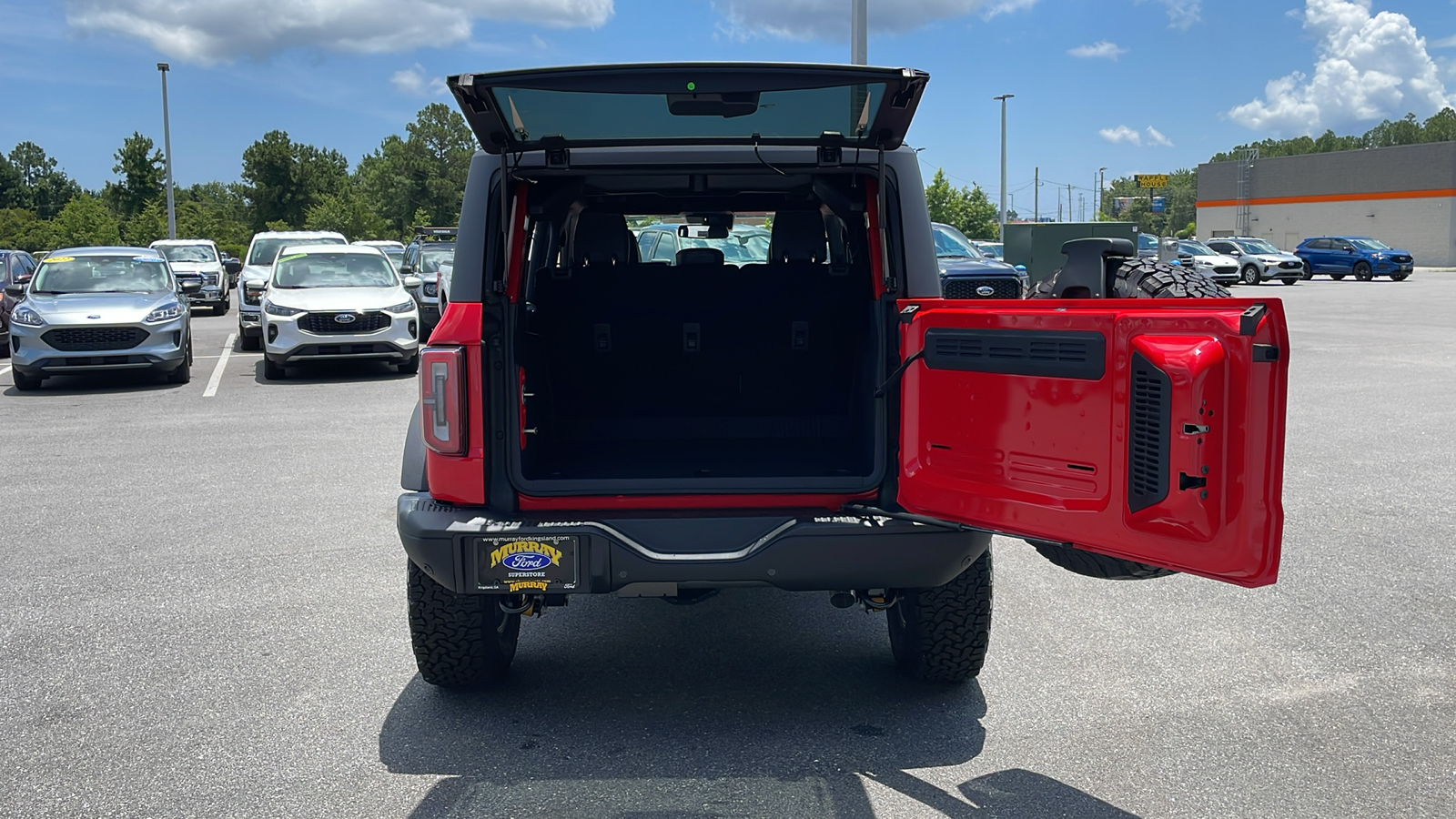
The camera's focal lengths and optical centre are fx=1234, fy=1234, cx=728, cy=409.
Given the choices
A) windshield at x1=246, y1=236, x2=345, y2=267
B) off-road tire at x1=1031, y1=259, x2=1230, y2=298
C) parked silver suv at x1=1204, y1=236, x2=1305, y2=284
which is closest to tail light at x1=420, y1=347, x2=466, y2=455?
off-road tire at x1=1031, y1=259, x2=1230, y2=298

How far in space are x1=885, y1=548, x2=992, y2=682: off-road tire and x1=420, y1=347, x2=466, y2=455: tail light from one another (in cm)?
157

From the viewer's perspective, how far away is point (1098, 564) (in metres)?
3.35

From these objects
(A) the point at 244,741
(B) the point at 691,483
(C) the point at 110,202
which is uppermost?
(C) the point at 110,202

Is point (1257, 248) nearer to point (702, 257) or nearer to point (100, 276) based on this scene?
point (100, 276)

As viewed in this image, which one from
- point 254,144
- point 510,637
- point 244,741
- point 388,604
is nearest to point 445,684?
point 510,637

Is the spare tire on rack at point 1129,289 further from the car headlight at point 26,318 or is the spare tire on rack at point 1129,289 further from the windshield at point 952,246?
the windshield at point 952,246

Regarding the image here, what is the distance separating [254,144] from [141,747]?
9030 centimetres

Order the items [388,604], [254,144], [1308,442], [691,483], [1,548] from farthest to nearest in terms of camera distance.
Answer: [254,144] < [1308,442] < [1,548] < [388,604] < [691,483]

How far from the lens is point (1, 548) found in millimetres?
6605

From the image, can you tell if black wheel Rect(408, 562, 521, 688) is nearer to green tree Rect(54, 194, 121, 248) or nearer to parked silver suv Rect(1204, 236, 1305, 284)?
parked silver suv Rect(1204, 236, 1305, 284)

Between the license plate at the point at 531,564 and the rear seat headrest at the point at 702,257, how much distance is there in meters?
1.94

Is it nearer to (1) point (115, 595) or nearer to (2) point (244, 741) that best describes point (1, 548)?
(1) point (115, 595)

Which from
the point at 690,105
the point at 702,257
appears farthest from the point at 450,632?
the point at 702,257

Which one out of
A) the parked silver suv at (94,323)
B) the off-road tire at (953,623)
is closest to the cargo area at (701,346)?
the off-road tire at (953,623)
